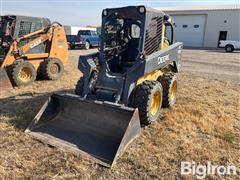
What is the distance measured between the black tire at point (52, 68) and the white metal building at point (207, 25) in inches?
919

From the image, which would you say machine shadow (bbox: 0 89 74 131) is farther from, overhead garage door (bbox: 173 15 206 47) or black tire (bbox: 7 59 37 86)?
overhead garage door (bbox: 173 15 206 47)

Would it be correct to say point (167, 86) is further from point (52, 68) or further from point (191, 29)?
point (191, 29)

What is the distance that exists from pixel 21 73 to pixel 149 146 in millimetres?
4830

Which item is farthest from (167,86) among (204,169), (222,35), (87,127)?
(222,35)

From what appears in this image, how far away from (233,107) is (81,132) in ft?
12.4

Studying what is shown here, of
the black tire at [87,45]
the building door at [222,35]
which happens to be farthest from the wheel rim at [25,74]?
the building door at [222,35]

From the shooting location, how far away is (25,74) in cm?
713

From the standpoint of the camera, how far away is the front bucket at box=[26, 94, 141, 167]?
3.49 meters

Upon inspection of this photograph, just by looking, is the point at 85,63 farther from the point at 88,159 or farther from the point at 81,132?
the point at 88,159

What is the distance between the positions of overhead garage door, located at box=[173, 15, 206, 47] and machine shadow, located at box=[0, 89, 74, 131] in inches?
984

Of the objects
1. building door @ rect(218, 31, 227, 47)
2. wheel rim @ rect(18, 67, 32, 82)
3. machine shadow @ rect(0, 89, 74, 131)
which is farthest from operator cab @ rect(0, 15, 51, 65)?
building door @ rect(218, 31, 227, 47)

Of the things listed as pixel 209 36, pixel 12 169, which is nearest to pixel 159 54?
pixel 12 169

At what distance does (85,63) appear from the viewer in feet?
14.9

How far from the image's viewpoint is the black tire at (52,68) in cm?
763
